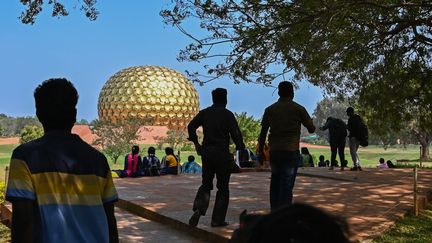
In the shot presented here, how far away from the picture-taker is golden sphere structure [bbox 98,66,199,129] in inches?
1681

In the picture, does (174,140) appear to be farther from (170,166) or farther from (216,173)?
(216,173)

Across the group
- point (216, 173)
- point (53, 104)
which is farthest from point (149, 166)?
point (53, 104)

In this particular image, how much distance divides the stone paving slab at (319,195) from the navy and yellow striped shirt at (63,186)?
132 inches

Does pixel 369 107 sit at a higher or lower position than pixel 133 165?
higher

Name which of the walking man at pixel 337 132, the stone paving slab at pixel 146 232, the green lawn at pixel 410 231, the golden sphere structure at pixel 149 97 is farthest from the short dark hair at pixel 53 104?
the golden sphere structure at pixel 149 97

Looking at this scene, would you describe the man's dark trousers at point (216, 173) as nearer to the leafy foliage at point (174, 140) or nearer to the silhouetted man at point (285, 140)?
the silhouetted man at point (285, 140)

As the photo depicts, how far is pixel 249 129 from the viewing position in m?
35.1

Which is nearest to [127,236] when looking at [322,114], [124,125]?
[124,125]

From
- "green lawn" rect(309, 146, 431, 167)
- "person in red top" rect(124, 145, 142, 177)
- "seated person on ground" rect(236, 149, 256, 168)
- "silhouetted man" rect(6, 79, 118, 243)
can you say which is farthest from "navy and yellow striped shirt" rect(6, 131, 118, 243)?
"green lawn" rect(309, 146, 431, 167)

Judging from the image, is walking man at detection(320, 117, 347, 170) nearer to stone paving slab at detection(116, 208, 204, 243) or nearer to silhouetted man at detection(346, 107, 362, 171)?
silhouetted man at detection(346, 107, 362, 171)

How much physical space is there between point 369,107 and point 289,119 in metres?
6.59

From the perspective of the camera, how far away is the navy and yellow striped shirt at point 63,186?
2.19m

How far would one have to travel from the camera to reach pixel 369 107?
1180 centimetres

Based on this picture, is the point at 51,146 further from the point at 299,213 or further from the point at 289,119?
the point at 289,119
